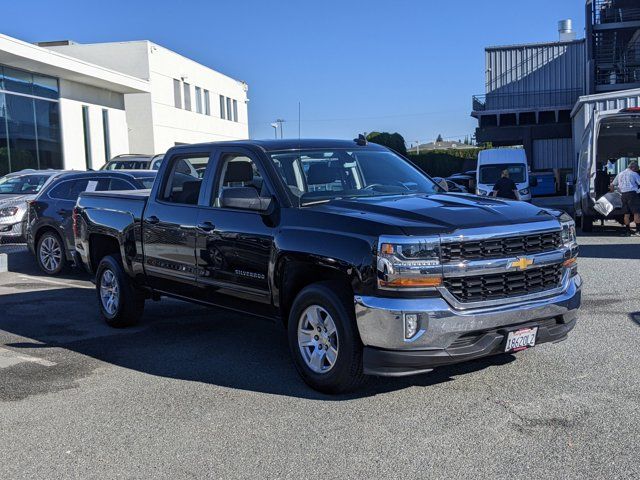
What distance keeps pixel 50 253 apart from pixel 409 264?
30.3ft

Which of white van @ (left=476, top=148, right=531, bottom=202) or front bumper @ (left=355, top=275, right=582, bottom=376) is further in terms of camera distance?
white van @ (left=476, top=148, right=531, bottom=202)

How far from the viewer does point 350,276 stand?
520 cm

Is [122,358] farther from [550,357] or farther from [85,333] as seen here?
[550,357]

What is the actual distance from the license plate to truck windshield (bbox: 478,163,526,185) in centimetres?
2316

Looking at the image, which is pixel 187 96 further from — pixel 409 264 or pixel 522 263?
pixel 409 264

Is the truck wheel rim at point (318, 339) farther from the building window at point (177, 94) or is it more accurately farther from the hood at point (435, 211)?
the building window at point (177, 94)

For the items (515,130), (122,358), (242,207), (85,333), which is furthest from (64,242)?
(515,130)

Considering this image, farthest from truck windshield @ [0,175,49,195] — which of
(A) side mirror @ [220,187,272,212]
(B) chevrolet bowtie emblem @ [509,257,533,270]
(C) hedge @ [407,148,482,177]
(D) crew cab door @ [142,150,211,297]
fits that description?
(C) hedge @ [407,148,482,177]

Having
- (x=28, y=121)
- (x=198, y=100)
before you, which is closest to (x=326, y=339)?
(x=28, y=121)

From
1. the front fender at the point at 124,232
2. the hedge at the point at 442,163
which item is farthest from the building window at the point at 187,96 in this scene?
the front fender at the point at 124,232

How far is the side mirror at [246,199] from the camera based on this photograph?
605cm

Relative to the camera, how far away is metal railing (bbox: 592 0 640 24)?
40.9 meters

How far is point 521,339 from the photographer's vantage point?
5242 millimetres

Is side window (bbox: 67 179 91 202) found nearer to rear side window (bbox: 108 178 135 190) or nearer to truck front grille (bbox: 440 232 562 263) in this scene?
rear side window (bbox: 108 178 135 190)
